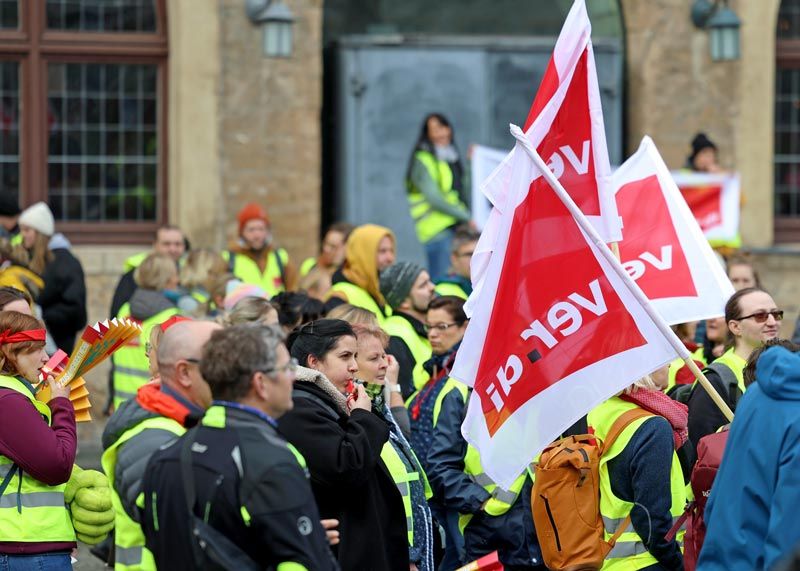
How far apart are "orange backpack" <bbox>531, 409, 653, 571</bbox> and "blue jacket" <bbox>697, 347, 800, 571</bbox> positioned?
1.15 metres

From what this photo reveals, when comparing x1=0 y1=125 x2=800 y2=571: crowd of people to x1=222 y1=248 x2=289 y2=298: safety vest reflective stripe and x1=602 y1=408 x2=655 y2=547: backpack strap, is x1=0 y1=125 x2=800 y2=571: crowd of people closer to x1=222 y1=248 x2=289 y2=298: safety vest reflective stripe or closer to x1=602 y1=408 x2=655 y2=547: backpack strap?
x1=602 y1=408 x2=655 y2=547: backpack strap

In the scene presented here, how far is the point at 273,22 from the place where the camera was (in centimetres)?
1377

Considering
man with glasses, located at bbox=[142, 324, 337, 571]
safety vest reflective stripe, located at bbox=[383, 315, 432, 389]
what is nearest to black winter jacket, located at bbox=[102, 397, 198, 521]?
man with glasses, located at bbox=[142, 324, 337, 571]

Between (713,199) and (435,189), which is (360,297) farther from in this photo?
(713,199)

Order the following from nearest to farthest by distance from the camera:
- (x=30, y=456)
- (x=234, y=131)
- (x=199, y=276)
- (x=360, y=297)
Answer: (x=30, y=456), (x=360, y=297), (x=199, y=276), (x=234, y=131)

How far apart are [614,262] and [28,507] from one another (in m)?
2.39

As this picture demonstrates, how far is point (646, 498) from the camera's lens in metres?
6.18

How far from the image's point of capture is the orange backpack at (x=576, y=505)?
6270 mm

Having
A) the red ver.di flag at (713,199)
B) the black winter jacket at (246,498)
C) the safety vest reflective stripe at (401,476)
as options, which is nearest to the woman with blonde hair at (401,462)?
the safety vest reflective stripe at (401,476)

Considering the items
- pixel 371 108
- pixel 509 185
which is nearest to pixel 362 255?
pixel 509 185

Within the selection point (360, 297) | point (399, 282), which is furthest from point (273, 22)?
point (399, 282)

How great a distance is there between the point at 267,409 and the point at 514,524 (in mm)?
2671

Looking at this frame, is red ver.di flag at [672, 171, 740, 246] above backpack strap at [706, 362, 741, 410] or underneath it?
above

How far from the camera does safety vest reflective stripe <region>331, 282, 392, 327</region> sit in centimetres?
966
